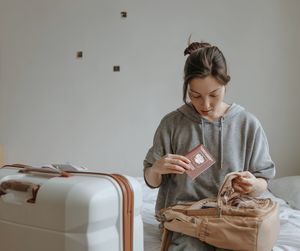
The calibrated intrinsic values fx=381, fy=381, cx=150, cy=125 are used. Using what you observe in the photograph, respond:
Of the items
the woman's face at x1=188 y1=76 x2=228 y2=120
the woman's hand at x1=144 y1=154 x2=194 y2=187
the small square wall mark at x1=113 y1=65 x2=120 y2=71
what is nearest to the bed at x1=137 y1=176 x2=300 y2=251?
the woman's hand at x1=144 y1=154 x2=194 y2=187

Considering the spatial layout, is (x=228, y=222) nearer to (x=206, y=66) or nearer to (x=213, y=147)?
(x=213, y=147)

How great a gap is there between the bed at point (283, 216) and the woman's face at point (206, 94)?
41 cm

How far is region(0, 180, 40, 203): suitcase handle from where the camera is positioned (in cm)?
67

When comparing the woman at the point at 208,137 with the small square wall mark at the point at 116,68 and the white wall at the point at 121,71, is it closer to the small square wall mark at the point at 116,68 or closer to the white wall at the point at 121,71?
the white wall at the point at 121,71

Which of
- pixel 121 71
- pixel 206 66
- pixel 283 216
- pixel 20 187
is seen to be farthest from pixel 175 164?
pixel 121 71

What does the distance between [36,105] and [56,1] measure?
69 centimetres

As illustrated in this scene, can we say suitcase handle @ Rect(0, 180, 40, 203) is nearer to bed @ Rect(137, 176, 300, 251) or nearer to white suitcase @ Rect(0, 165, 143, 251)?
white suitcase @ Rect(0, 165, 143, 251)

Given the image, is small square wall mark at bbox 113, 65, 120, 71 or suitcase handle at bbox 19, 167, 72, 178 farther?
small square wall mark at bbox 113, 65, 120, 71

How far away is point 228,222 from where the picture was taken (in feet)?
2.81

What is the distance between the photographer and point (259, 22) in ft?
7.29

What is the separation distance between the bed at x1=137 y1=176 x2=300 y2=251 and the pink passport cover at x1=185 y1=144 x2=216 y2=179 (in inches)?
9.5

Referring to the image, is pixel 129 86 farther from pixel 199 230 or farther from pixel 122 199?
pixel 122 199

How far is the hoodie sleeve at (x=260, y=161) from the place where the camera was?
3.64 feet

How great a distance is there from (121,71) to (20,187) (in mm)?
1779
